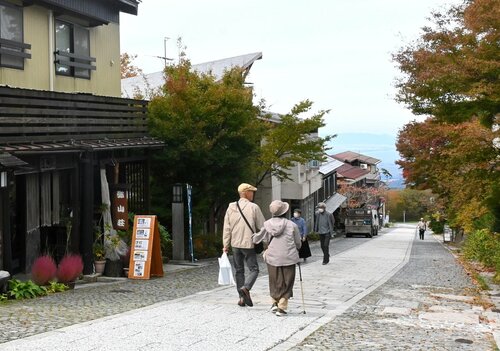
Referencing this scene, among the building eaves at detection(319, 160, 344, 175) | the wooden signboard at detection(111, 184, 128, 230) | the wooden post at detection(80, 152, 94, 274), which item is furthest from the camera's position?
the building eaves at detection(319, 160, 344, 175)

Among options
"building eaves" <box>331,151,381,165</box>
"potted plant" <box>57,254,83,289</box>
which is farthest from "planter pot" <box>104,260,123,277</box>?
"building eaves" <box>331,151,381,165</box>

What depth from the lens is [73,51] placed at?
15836mm

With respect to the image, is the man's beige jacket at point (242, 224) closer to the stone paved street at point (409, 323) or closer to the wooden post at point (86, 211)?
the stone paved street at point (409, 323)

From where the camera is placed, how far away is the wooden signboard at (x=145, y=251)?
13055 mm

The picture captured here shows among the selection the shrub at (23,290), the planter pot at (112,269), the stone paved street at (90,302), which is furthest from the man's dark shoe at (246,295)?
the planter pot at (112,269)

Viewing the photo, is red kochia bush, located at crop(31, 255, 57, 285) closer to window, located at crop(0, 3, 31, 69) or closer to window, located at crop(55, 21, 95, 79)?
window, located at crop(0, 3, 31, 69)

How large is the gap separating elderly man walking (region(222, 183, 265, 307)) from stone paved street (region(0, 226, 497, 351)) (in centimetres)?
45

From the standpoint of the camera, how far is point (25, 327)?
7.25 metres

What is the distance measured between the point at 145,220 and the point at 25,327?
243 inches

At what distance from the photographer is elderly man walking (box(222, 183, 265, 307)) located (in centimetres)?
888

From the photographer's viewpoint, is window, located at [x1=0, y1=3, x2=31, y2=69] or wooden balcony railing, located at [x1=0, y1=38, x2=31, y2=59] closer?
wooden balcony railing, located at [x1=0, y1=38, x2=31, y2=59]

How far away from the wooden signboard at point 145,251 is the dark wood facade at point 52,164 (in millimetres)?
1008

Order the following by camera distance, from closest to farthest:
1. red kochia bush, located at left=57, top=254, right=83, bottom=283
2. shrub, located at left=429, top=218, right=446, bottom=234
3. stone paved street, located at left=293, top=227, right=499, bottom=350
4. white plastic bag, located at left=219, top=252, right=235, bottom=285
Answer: stone paved street, located at left=293, top=227, right=499, bottom=350
white plastic bag, located at left=219, top=252, right=235, bottom=285
red kochia bush, located at left=57, top=254, right=83, bottom=283
shrub, located at left=429, top=218, right=446, bottom=234

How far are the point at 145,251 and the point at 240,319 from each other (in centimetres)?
561
